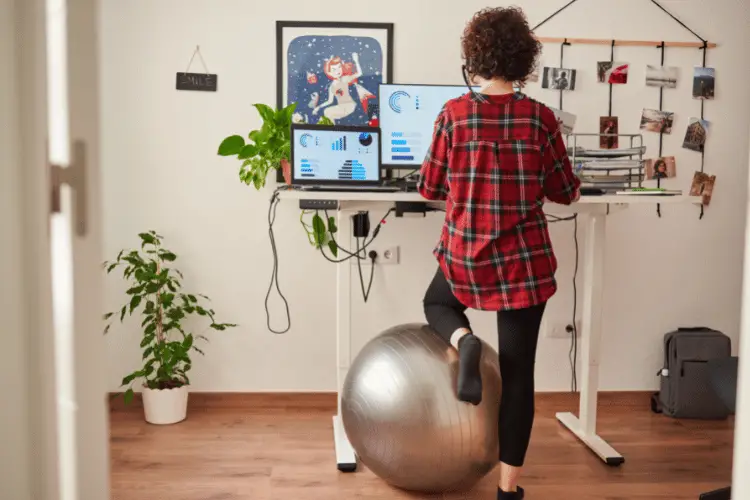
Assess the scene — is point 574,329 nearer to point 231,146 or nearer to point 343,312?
point 343,312

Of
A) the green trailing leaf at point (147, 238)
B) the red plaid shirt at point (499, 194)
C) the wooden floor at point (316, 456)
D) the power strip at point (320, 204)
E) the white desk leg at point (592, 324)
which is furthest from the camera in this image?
the green trailing leaf at point (147, 238)

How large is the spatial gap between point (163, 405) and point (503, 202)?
1.64 meters

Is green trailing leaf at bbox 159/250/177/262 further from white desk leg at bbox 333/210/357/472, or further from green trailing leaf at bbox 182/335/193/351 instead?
white desk leg at bbox 333/210/357/472

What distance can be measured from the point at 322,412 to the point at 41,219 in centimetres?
235

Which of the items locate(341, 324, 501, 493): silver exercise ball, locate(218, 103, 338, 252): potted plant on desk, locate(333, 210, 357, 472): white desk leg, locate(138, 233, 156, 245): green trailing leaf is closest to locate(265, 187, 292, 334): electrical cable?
locate(218, 103, 338, 252): potted plant on desk

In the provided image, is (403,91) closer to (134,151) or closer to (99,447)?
(134,151)

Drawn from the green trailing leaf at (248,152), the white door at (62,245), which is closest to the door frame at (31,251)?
the white door at (62,245)

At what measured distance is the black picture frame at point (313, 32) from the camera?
2992mm

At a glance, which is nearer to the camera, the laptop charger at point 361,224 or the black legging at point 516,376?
the black legging at point 516,376

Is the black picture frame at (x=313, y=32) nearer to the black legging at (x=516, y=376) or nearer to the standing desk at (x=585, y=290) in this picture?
the standing desk at (x=585, y=290)

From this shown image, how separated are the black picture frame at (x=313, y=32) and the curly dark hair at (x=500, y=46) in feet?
3.55

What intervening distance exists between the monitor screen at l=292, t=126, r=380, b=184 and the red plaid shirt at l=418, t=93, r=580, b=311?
66cm

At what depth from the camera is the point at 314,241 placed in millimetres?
3076

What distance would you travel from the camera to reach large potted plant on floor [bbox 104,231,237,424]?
9.31 feet
